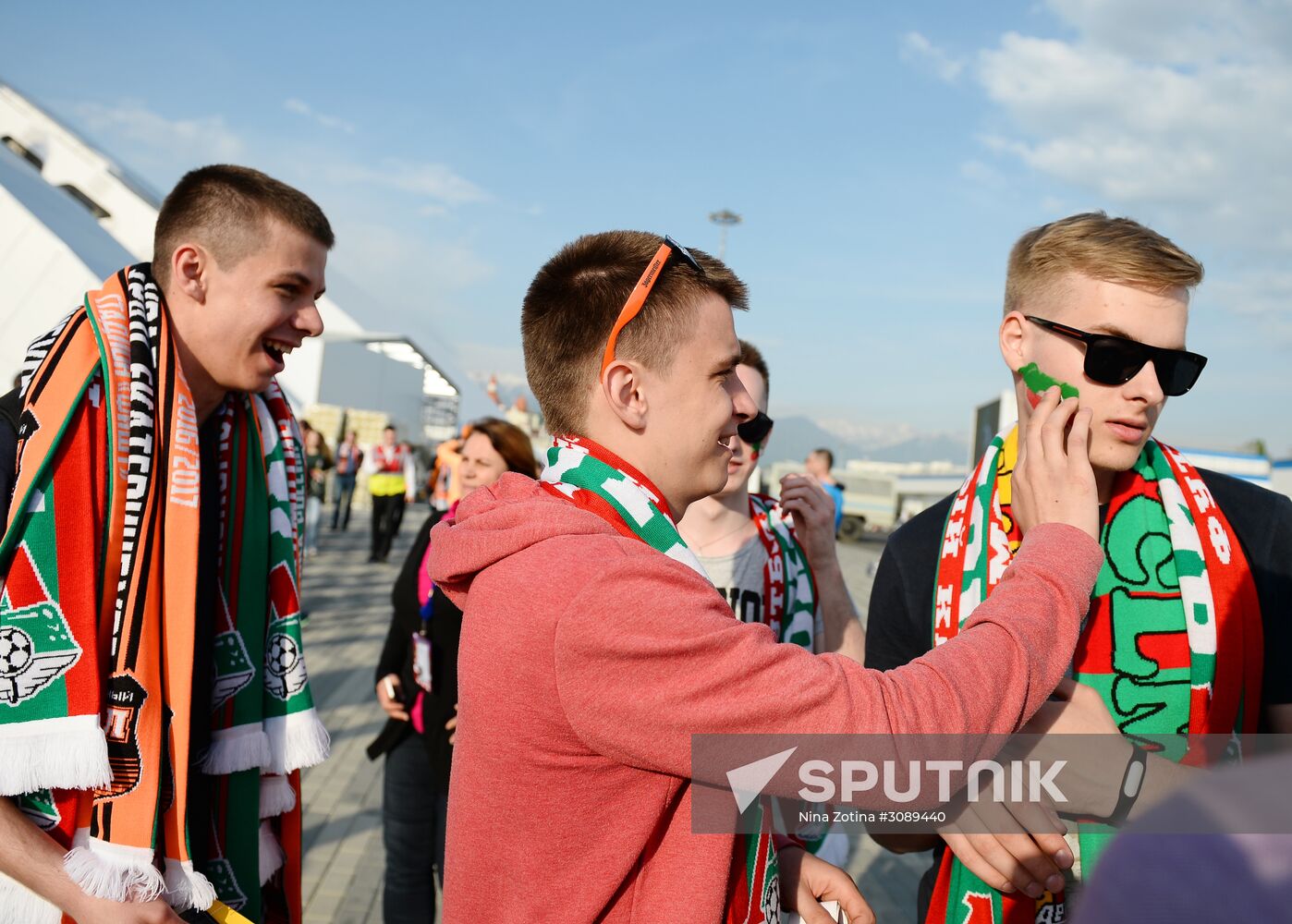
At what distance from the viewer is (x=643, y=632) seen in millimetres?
1183

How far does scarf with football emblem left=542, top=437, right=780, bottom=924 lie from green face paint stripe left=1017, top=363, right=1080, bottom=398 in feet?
2.92

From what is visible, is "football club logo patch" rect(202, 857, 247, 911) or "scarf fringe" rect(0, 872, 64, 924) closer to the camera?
"scarf fringe" rect(0, 872, 64, 924)

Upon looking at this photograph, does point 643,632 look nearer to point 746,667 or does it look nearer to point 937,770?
point 746,667

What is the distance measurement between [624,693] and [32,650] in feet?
4.33

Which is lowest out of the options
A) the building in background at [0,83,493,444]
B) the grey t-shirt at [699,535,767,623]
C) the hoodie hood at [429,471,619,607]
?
the grey t-shirt at [699,535,767,623]

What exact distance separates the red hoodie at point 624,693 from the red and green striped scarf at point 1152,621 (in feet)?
1.81

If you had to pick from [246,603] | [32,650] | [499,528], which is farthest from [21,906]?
[499,528]

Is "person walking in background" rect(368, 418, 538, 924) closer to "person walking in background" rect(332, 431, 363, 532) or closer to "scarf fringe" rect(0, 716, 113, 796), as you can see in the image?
"scarf fringe" rect(0, 716, 113, 796)

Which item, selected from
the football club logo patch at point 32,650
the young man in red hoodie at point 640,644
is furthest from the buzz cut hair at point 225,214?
the young man in red hoodie at point 640,644

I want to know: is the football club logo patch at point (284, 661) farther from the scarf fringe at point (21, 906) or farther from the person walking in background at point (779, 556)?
the person walking in background at point (779, 556)

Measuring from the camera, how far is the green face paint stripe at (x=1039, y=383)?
185 cm

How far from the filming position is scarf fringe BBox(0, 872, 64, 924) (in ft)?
5.82

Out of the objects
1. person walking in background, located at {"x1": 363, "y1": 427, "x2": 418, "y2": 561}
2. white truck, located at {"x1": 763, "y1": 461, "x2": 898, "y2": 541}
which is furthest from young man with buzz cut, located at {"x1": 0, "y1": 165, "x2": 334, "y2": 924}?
white truck, located at {"x1": 763, "y1": 461, "x2": 898, "y2": 541}

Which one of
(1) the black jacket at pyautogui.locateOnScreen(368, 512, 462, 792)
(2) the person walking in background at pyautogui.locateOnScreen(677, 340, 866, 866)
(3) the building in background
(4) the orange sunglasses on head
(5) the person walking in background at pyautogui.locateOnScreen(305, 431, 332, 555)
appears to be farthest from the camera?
(3) the building in background
